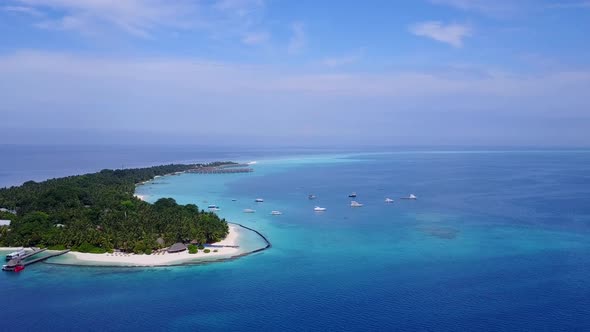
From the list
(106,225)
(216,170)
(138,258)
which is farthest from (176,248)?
(216,170)

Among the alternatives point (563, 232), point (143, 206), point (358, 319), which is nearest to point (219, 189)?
point (143, 206)

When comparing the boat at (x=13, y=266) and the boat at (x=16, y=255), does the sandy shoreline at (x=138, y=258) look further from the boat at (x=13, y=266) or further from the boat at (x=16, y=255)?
the boat at (x=16, y=255)

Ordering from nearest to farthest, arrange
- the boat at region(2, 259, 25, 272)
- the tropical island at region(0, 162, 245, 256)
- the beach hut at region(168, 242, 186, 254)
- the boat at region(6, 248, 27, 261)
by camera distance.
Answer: the boat at region(2, 259, 25, 272) → the boat at region(6, 248, 27, 261) → the beach hut at region(168, 242, 186, 254) → the tropical island at region(0, 162, 245, 256)

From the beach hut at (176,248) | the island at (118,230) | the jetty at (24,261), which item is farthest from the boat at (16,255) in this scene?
the beach hut at (176,248)

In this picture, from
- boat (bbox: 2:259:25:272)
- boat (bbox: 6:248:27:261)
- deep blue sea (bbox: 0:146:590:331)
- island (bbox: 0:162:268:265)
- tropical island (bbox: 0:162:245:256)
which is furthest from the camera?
tropical island (bbox: 0:162:245:256)

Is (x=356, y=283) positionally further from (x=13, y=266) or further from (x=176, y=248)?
(x=13, y=266)

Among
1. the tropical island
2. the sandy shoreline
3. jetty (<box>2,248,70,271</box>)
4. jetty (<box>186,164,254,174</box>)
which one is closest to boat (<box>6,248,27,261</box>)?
jetty (<box>2,248,70,271</box>)

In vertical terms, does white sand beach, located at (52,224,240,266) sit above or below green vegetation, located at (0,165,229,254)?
below

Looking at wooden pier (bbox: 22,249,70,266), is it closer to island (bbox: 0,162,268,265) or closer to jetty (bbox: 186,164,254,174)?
island (bbox: 0,162,268,265)

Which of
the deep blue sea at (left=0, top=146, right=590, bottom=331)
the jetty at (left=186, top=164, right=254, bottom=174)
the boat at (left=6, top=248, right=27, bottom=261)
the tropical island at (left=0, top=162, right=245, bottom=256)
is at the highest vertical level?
the jetty at (left=186, top=164, right=254, bottom=174)

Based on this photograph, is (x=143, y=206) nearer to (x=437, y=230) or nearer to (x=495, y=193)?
(x=437, y=230)

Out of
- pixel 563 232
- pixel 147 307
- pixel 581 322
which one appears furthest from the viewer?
pixel 563 232
